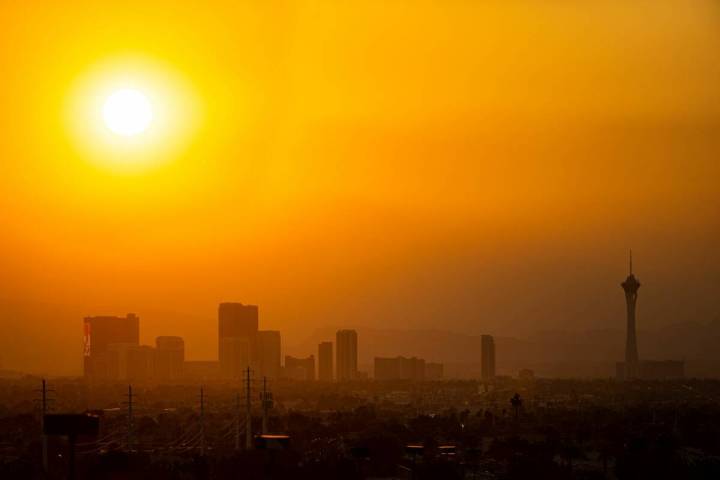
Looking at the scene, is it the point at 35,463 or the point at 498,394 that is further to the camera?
the point at 498,394

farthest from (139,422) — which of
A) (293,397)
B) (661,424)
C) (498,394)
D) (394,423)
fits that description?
(498,394)

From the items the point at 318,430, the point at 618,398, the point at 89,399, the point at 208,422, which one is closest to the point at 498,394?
the point at 618,398

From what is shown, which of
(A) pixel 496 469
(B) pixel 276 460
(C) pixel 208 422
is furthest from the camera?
(C) pixel 208 422

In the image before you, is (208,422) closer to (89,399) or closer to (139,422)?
(139,422)

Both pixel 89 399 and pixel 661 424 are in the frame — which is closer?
pixel 661 424

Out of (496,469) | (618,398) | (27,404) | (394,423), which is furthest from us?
(618,398)

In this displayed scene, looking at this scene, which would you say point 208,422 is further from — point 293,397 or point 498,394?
point 498,394

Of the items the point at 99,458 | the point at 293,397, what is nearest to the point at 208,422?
the point at 99,458

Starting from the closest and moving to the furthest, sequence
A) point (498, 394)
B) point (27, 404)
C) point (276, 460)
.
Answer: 1. point (276, 460)
2. point (27, 404)
3. point (498, 394)

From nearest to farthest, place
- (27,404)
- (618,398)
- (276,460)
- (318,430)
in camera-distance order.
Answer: (276,460)
(318,430)
(27,404)
(618,398)
